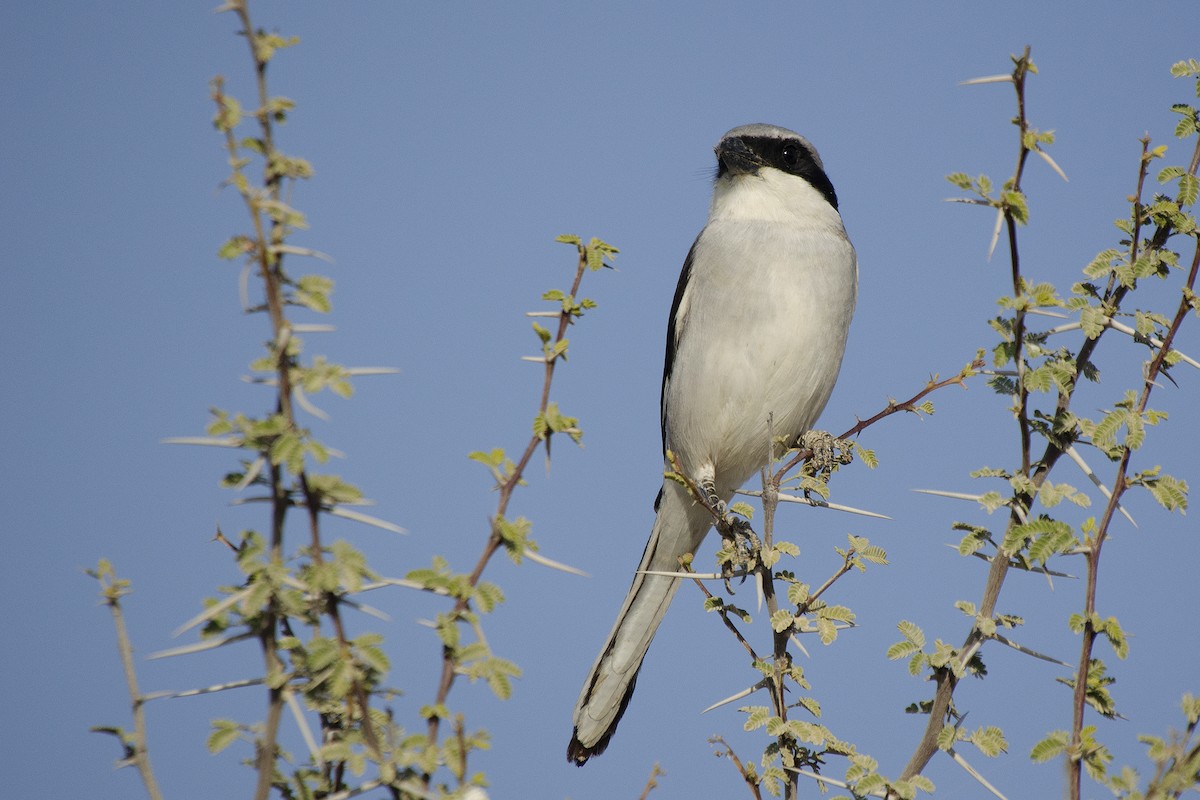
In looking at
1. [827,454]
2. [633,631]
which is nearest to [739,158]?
[827,454]

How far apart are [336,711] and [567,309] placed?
93 cm

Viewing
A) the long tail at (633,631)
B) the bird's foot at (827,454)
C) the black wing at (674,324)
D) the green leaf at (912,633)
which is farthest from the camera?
the black wing at (674,324)

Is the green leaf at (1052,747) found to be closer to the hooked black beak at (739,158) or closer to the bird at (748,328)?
the bird at (748,328)

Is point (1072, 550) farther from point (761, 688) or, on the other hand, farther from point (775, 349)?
point (775, 349)

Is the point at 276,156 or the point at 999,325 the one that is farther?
the point at 999,325

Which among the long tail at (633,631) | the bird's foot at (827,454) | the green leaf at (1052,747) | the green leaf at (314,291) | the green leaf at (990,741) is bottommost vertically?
the long tail at (633,631)

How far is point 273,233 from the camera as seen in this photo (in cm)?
169

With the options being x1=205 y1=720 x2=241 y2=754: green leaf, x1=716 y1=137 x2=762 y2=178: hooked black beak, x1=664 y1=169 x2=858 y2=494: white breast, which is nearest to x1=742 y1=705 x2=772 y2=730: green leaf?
x1=205 y1=720 x2=241 y2=754: green leaf

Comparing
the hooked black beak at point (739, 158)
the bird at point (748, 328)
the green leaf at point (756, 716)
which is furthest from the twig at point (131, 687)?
the hooked black beak at point (739, 158)

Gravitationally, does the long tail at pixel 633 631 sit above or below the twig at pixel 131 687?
below

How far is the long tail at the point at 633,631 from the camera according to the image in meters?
4.20

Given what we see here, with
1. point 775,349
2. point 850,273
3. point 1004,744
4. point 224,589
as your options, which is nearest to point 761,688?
point 1004,744

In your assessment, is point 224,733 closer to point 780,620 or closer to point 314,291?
point 314,291

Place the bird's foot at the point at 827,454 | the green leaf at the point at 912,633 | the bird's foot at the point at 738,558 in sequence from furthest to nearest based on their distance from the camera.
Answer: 1. the bird's foot at the point at 827,454
2. the bird's foot at the point at 738,558
3. the green leaf at the point at 912,633
